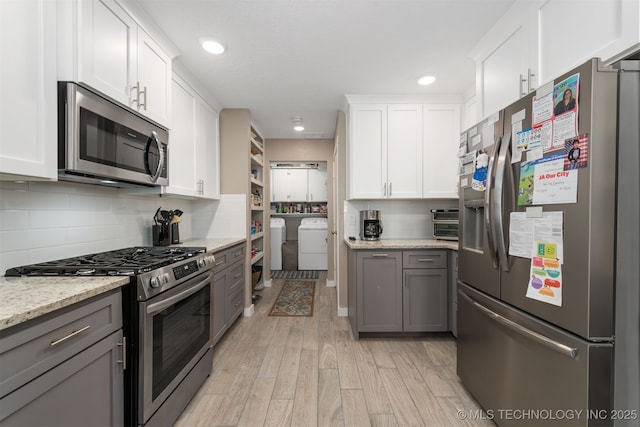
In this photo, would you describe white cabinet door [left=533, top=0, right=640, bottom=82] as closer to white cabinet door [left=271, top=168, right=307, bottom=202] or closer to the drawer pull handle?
the drawer pull handle

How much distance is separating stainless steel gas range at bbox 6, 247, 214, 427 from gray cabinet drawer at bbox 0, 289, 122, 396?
0.11 meters

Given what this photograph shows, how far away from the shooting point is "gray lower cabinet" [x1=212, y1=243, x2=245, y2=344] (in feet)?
7.55

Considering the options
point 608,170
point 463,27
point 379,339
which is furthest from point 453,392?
point 463,27

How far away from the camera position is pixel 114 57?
56.7 inches

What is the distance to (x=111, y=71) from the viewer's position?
1.42 m

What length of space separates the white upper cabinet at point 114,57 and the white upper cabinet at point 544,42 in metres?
2.24

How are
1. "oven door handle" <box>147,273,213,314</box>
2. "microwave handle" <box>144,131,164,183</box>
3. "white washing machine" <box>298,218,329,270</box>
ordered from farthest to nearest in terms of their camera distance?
1. "white washing machine" <box>298,218,329,270</box>
2. "microwave handle" <box>144,131,164,183</box>
3. "oven door handle" <box>147,273,213,314</box>

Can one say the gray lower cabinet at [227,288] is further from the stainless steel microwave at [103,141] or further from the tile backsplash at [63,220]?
the stainless steel microwave at [103,141]

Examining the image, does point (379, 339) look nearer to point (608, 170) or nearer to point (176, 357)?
point (176, 357)

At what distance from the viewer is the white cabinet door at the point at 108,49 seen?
1255mm

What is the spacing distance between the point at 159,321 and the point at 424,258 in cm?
215

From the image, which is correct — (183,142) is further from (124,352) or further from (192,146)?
(124,352)

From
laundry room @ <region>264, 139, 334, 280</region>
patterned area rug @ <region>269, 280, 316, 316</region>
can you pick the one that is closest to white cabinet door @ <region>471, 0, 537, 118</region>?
patterned area rug @ <region>269, 280, 316, 316</region>

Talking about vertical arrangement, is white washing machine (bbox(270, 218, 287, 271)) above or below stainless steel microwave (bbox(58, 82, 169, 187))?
below
